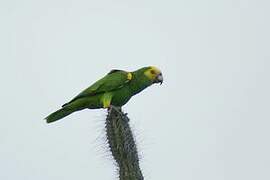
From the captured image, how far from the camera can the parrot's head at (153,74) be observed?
10344mm

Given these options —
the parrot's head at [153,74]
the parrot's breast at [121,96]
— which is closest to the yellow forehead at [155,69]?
the parrot's head at [153,74]

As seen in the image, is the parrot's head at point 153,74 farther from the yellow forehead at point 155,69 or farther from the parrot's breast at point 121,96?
the parrot's breast at point 121,96

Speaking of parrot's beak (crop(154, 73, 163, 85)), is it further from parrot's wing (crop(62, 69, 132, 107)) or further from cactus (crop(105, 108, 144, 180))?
cactus (crop(105, 108, 144, 180))

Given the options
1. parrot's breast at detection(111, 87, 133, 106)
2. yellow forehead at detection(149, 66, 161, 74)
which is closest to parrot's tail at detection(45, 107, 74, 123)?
parrot's breast at detection(111, 87, 133, 106)

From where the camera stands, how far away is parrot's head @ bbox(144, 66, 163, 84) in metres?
10.3

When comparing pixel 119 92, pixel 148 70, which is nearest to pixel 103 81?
pixel 119 92

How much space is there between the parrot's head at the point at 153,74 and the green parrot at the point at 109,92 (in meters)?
0.05

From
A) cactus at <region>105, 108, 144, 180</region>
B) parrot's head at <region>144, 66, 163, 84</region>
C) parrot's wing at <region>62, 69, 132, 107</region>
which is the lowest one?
cactus at <region>105, 108, 144, 180</region>

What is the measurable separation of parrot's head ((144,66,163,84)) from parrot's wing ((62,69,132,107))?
442 millimetres

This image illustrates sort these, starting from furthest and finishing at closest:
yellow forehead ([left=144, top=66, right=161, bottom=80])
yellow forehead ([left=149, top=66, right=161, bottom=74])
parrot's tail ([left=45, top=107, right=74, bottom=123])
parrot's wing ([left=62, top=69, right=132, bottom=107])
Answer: yellow forehead ([left=149, top=66, right=161, bottom=74])
yellow forehead ([left=144, top=66, right=161, bottom=80])
parrot's wing ([left=62, top=69, right=132, bottom=107])
parrot's tail ([left=45, top=107, right=74, bottom=123])

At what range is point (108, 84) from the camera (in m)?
9.70

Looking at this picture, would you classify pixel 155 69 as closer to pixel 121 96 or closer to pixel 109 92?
pixel 121 96

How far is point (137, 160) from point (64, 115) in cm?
358

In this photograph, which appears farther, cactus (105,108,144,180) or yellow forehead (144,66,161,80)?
yellow forehead (144,66,161,80)
